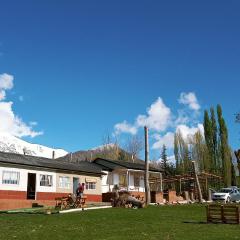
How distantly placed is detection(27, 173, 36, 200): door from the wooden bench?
20.8 meters

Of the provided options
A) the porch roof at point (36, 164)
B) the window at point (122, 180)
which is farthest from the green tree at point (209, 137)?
the porch roof at point (36, 164)

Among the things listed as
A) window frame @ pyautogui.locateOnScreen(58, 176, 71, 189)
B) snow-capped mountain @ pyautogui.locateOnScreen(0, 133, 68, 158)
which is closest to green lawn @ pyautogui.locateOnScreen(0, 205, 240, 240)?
window frame @ pyautogui.locateOnScreen(58, 176, 71, 189)

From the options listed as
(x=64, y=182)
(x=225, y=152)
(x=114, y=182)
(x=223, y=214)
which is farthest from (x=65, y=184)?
(x=225, y=152)

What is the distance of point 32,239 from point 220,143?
51283 millimetres

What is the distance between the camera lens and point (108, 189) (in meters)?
48.2

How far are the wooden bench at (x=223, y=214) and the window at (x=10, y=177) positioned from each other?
19161 millimetres

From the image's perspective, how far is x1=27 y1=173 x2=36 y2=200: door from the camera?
125 feet

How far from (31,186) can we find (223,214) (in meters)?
21.9

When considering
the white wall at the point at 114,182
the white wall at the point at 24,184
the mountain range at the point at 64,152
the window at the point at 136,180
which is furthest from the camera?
the mountain range at the point at 64,152

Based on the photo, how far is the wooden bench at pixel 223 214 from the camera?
Result: 2009cm

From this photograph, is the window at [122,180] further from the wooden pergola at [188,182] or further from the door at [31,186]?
the door at [31,186]

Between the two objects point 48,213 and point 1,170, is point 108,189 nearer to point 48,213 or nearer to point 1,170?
point 1,170

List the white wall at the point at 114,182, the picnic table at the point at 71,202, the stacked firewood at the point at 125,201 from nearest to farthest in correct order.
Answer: the picnic table at the point at 71,202 < the stacked firewood at the point at 125,201 < the white wall at the point at 114,182

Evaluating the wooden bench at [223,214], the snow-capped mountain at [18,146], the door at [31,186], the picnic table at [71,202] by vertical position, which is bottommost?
the wooden bench at [223,214]
